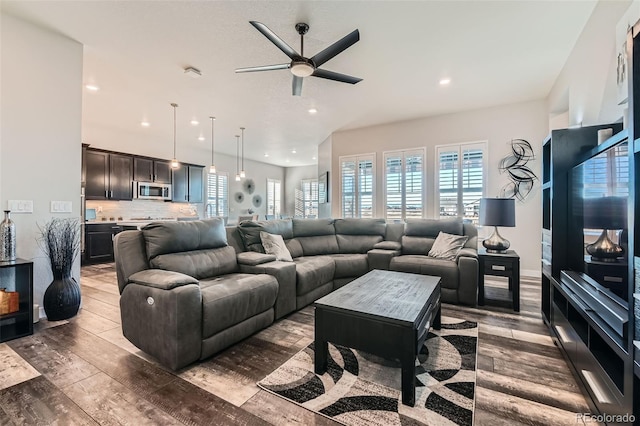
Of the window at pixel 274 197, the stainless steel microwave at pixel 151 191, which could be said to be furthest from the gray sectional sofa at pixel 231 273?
the window at pixel 274 197

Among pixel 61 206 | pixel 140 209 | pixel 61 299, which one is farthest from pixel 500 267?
pixel 140 209

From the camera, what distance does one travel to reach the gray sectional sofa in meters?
1.94

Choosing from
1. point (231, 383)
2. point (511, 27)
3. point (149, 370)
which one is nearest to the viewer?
point (231, 383)

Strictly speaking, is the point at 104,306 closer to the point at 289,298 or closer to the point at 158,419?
the point at 289,298

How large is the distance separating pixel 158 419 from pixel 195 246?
4.86 ft

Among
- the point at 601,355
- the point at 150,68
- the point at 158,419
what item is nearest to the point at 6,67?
the point at 150,68

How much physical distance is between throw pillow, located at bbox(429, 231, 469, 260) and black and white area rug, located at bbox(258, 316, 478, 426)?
4.96 ft

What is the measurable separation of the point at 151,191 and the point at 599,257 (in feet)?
24.9

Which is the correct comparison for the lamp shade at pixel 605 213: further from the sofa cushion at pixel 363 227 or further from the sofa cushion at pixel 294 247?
the sofa cushion at pixel 294 247

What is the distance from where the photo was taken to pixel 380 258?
12.6 ft

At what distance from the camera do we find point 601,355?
4.95 ft

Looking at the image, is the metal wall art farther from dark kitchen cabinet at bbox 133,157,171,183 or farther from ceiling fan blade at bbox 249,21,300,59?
dark kitchen cabinet at bbox 133,157,171,183

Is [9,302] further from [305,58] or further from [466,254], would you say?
[466,254]

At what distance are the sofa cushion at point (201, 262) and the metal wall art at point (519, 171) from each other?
4663 millimetres
